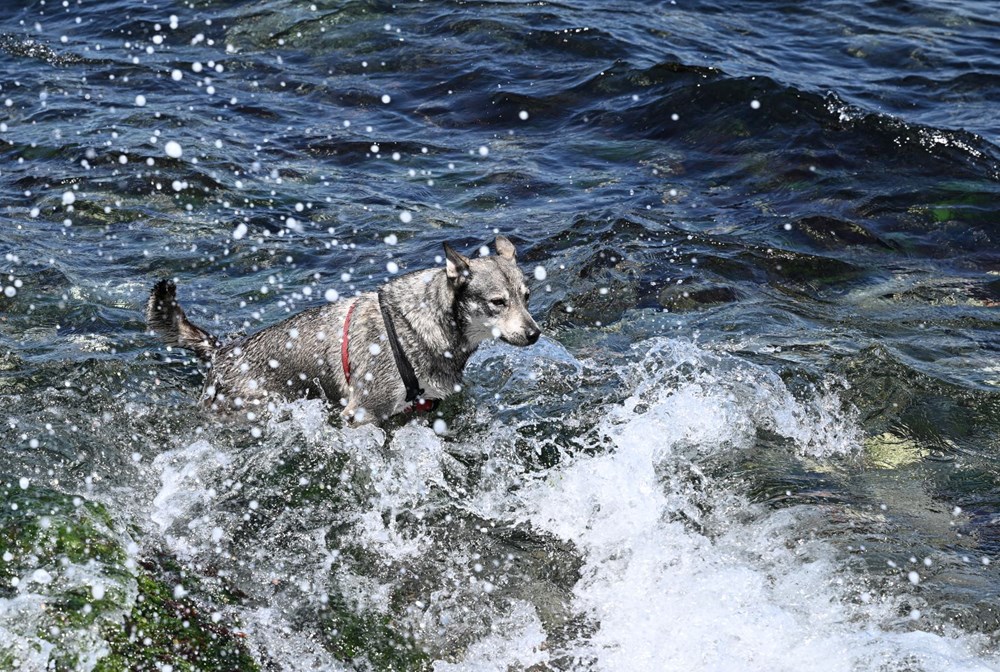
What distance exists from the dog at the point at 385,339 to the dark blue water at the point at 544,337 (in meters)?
0.26

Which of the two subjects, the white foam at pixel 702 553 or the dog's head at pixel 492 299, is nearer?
the white foam at pixel 702 553

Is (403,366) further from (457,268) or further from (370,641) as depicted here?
(370,641)

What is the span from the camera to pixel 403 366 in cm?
801

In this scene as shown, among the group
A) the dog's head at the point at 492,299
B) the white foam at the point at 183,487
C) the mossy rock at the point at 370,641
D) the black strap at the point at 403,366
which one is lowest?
the mossy rock at the point at 370,641

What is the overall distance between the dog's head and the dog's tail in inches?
86.4

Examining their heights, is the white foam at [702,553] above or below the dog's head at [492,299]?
below

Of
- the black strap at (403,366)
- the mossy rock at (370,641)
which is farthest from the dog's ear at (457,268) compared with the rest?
the mossy rock at (370,641)

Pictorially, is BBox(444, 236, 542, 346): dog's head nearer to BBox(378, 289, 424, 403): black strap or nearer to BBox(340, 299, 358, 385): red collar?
BBox(378, 289, 424, 403): black strap

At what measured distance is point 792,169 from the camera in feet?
44.2

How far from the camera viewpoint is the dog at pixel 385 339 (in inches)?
314

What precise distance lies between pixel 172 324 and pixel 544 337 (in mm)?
3408

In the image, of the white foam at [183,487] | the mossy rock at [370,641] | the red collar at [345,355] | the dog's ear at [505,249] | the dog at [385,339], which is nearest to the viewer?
the mossy rock at [370,641]

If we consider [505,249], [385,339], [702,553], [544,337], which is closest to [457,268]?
[505,249]

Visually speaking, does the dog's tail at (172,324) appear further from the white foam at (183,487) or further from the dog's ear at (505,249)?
the dog's ear at (505,249)
